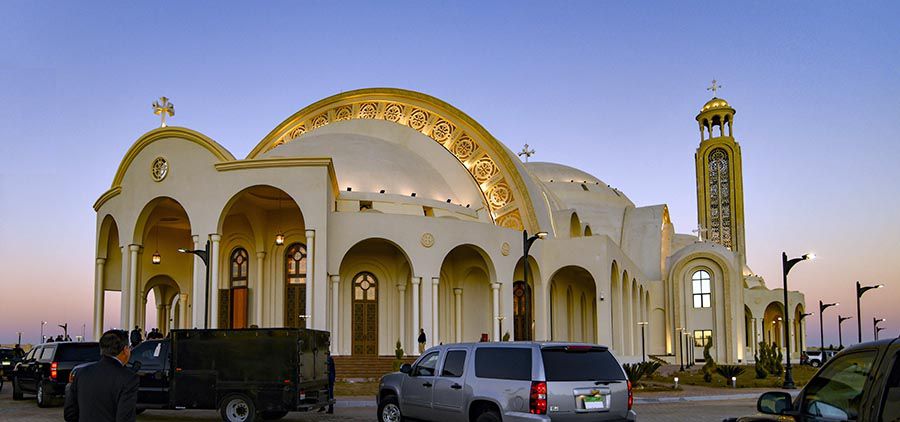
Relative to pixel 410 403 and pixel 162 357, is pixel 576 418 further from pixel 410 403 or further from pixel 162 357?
pixel 162 357

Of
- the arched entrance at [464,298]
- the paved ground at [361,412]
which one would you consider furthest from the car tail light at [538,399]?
the arched entrance at [464,298]

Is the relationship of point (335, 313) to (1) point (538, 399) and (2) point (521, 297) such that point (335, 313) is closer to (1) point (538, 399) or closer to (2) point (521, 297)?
(2) point (521, 297)

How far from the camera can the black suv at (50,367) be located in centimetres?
1956

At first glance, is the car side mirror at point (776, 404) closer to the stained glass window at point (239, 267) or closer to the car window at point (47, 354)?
the car window at point (47, 354)

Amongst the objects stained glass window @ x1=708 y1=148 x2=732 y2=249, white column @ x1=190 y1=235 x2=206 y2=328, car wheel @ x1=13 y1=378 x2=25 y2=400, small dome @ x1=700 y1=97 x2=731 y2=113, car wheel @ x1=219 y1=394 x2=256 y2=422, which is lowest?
car wheel @ x1=13 y1=378 x2=25 y2=400

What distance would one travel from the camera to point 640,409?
20125 mm

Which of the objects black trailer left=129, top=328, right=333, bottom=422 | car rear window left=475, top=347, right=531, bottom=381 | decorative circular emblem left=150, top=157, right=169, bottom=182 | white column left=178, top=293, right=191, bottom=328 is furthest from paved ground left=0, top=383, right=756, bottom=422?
white column left=178, top=293, right=191, bottom=328

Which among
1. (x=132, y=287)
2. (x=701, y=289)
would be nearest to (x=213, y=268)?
(x=132, y=287)

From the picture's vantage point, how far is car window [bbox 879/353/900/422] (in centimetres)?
511

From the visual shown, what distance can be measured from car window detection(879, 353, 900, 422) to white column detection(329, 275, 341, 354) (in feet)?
90.0

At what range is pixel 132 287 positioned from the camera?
31891mm

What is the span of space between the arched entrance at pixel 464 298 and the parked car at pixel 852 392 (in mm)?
31842

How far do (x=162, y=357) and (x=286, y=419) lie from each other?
2.78 m

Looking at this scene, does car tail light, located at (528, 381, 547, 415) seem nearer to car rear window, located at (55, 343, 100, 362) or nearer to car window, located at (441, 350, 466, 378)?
car window, located at (441, 350, 466, 378)
